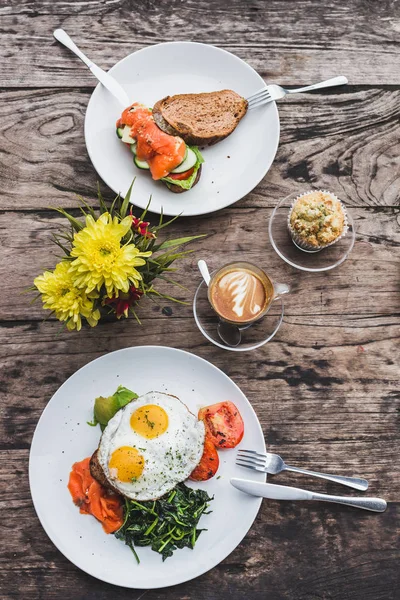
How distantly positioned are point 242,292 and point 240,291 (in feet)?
0.03

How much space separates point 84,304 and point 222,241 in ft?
2.59

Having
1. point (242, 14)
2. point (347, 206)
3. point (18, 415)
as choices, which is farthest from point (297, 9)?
point (18, 415)

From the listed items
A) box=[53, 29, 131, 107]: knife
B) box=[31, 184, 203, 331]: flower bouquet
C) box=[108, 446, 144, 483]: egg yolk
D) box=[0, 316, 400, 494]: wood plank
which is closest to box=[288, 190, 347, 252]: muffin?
box=[0, 316, 400, 494]: wood plank

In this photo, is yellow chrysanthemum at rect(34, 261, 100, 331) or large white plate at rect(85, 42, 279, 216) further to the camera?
large white plate at rect(85, 42, 279, 216)

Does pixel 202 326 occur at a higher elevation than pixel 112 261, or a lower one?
lower

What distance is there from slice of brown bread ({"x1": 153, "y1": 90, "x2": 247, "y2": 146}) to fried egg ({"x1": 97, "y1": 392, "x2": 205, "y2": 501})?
1.21 meters

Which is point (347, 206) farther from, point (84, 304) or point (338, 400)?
point (84, 304)

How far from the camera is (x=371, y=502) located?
103 inches

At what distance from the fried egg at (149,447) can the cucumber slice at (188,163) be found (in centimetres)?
101

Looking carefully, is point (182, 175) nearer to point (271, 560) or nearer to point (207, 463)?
point (207, 463)

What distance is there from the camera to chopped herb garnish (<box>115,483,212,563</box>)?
97.2 inches

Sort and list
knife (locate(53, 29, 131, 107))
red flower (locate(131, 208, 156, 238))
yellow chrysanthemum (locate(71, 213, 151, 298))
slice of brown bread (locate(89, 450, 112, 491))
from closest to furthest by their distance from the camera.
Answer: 1. yellow chrysanthemum (locate(71, 213, 151, 298))
2. red flower (locate(131, 208, 156, 238))
3. slice of brown bread (locate(89, 450, 112, 491))
4. knife (locate(53, 29, 131, 107))

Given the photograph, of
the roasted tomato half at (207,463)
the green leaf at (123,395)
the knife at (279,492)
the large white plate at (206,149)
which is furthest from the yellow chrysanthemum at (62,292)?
the knife at (279,492)

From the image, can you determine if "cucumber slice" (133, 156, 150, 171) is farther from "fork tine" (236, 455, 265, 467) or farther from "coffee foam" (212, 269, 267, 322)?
"fork tine" (236, 455, 265, 467)
